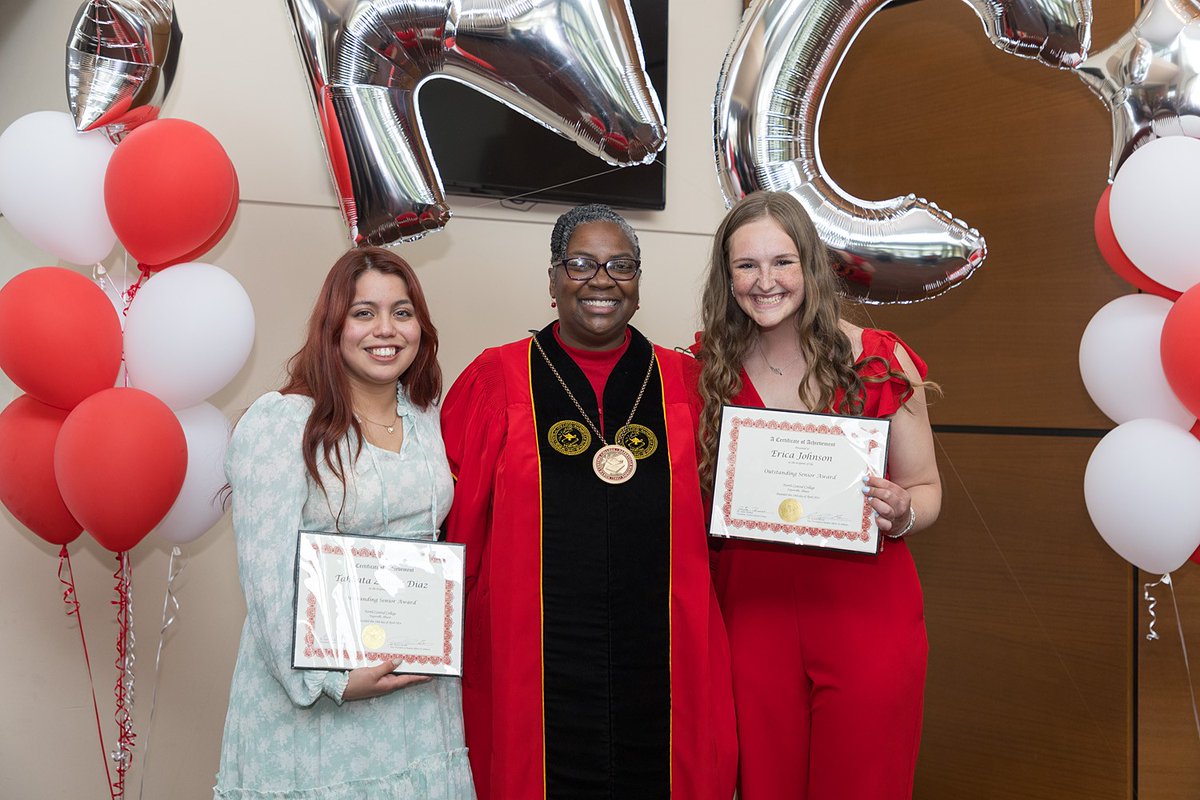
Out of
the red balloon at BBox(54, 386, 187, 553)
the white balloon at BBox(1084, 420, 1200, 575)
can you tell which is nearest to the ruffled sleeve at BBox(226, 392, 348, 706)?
the red balloon at BBox(54, 386, 187, 553)

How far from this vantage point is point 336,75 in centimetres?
214

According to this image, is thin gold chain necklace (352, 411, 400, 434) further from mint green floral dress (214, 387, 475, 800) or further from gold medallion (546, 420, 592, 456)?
gold medallion (546, 420, 592, 456)

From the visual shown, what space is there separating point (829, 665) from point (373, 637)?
0.91m

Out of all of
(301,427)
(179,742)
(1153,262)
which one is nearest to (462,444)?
(301,427)

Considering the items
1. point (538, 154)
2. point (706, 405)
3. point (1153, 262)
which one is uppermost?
point (538, 154)

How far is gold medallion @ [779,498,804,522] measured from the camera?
192 centimetres

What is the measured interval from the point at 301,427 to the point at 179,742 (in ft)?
5.56

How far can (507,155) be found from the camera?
10.9 feet

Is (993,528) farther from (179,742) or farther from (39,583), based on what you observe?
(39,583)

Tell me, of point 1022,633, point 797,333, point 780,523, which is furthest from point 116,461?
point 1022,633

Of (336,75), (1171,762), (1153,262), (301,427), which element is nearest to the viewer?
(301,427)

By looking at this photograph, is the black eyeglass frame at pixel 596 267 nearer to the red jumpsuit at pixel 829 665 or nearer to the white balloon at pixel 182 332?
the red jumpsuit at pixel 829 665

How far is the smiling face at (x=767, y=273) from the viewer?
2049 mm

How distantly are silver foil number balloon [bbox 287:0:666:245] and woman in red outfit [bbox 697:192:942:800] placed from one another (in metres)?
0.37
